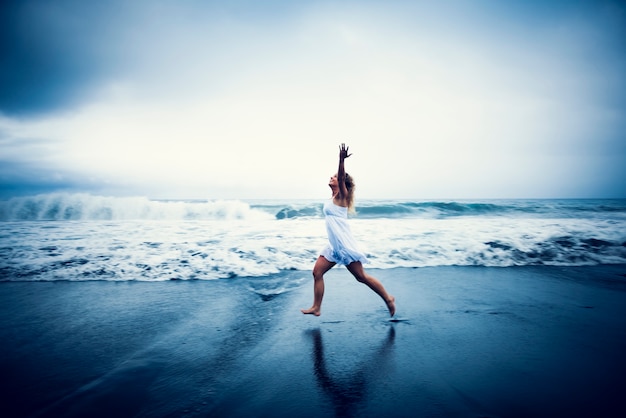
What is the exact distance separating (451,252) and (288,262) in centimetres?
404

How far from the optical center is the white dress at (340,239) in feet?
11.6

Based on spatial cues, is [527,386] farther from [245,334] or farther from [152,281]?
[152,281]

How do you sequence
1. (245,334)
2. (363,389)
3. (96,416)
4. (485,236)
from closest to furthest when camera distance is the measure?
(96,416)
(363,389)
(245,334)
(485,236)

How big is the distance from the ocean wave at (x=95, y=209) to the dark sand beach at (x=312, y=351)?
16002 millimetres

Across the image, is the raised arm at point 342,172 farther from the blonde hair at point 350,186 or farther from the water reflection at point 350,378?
the water reflection at point 350,378

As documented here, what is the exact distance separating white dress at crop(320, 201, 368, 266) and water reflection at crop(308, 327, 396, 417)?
99 cm

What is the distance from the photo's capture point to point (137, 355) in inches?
112

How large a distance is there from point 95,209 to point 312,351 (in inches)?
854

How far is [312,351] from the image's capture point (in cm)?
295

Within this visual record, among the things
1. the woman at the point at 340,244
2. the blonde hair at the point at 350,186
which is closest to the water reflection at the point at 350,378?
the woman at the point at 340,244

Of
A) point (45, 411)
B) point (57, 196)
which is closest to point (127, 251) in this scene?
point (45, 411)

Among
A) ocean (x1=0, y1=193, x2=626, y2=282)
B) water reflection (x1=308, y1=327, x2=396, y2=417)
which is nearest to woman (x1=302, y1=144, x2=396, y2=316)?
water reflection (x1=308, y1=327, x2=396, y2=417)

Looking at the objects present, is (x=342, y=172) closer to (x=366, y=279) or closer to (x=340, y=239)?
(x=340, y=239)

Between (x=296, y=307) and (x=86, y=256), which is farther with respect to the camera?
(x=86, y=256)
